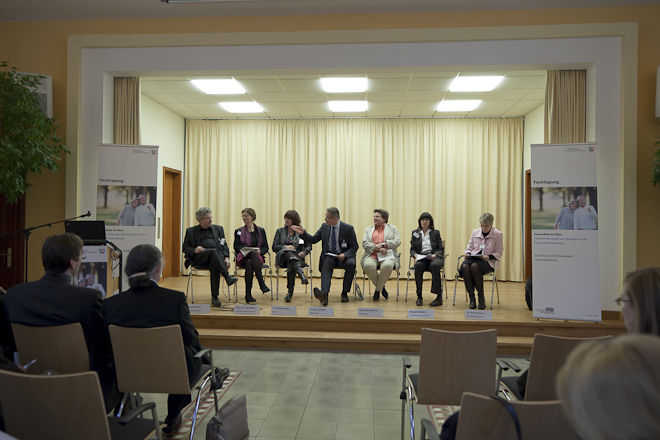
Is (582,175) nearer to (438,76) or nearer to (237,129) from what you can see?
(438,76)

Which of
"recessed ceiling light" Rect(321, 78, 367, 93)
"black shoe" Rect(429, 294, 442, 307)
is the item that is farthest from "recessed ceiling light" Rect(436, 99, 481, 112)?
"black shoe" Rect(429, 294, 442, 307)

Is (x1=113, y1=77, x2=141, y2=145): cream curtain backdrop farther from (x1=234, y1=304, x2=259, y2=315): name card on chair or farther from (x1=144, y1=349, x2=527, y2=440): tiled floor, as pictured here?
(x1=144, y1=349, x2=527, y2=440): tiled floor

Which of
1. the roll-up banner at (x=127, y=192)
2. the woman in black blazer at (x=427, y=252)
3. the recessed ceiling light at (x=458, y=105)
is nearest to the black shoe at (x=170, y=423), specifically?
the roll-up banner at (x=127, y=192)

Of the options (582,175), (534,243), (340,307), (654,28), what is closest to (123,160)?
(340,307)

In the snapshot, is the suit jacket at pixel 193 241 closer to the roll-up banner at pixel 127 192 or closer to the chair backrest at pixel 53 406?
the roll-up banner at pixel 127 192

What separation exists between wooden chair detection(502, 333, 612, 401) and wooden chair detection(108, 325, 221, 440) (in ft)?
5.99

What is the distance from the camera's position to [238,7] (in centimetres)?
499

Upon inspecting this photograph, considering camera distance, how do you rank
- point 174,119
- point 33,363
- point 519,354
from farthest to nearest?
point 174,119 → point 519,354 → point 33,363

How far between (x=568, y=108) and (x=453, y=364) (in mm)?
3958

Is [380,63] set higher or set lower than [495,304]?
higher

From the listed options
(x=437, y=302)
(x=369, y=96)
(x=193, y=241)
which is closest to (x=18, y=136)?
(x=193, y=241)

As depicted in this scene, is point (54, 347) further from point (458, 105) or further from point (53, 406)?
point (458, 105)

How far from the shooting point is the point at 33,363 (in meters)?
2.25

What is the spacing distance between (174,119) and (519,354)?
267 inches
